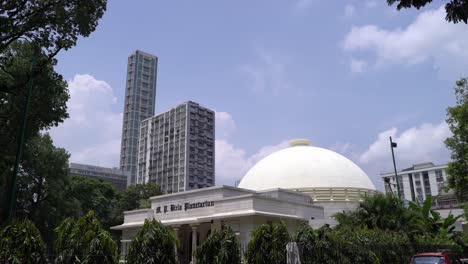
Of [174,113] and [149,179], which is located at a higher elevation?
[174,113]

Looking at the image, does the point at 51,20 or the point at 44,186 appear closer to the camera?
the point at 51,20

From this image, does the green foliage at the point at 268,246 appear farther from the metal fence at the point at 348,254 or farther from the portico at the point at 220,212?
the portico at the point at 220,212

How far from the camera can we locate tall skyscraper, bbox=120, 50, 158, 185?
110 m

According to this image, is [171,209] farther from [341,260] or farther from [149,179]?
[149,179]

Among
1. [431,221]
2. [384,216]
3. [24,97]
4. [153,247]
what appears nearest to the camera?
[153,247]

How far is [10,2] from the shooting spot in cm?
1611

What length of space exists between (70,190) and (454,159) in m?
34.9

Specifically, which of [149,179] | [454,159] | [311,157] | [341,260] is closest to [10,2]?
[341,260]

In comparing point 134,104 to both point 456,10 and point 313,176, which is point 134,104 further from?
point 456,10

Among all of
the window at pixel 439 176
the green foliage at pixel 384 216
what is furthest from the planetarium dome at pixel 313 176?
the window at pixel 439 176

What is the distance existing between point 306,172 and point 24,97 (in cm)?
2809

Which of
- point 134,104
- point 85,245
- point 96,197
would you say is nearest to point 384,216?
point 85,245

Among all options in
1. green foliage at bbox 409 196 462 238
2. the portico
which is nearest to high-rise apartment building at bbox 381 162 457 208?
green foliage at bbox 409 196 462 238

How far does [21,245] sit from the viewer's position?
10.7 m
